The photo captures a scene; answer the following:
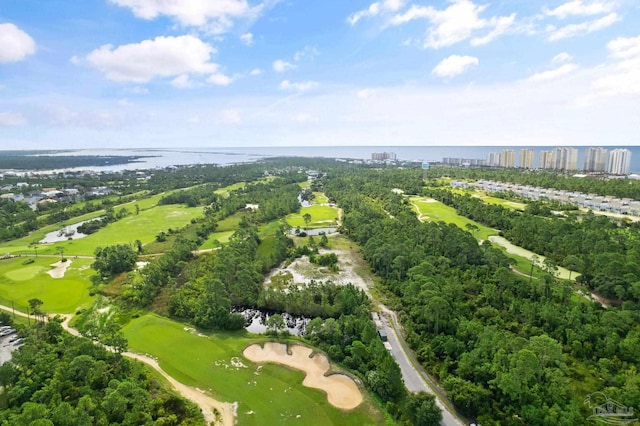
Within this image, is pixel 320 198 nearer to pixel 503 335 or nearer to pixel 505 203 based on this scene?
pixel 505 203

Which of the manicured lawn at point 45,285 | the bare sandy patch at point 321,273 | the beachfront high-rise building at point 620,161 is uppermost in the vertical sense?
the beachfront high-rise building at point 620,161

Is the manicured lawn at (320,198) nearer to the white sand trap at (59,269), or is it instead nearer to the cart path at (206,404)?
the white sand trap at (59,269)

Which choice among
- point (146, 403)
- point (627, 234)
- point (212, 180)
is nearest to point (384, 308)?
point (146, 403)

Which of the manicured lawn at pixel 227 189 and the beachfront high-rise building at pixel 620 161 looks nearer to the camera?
the manicured lawn at pixel 227 189

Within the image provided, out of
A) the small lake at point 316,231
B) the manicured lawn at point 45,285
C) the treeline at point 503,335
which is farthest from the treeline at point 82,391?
the small lake at point 316,231

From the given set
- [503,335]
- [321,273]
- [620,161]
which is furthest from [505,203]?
[620,161]

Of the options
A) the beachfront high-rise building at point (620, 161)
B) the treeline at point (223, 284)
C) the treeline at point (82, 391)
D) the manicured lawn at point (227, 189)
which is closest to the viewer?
the treeline at point (82, 391)
